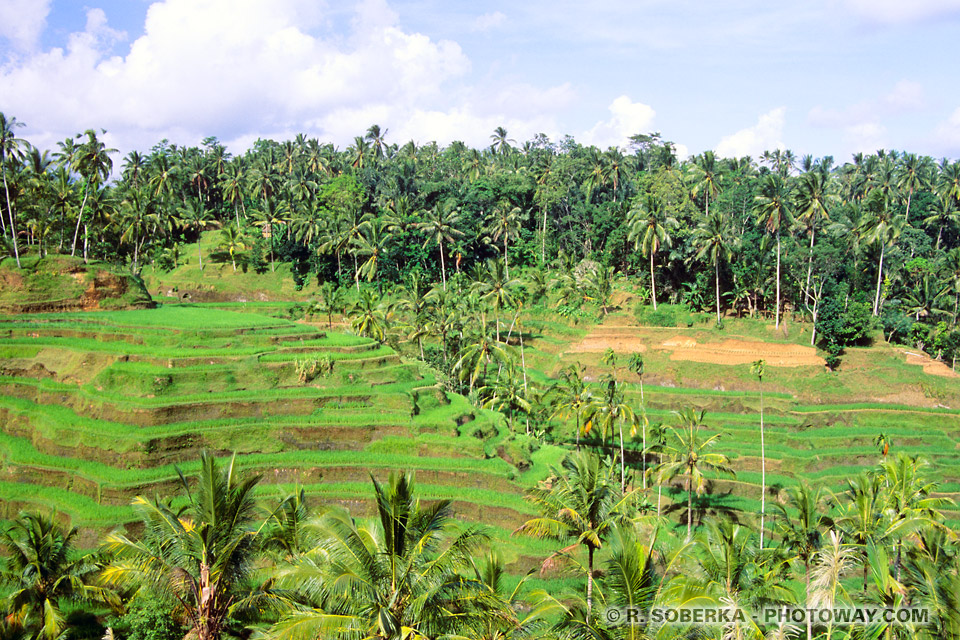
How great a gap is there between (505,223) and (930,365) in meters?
36.0

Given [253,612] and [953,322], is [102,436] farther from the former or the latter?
[953,322]

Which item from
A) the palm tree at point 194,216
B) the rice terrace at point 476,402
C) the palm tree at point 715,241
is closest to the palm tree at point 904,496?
the rice terrace at point 476,402

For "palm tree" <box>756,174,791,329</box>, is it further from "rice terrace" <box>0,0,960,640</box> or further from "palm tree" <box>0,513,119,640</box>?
"palm tree" <box>0,513,119,640</box>

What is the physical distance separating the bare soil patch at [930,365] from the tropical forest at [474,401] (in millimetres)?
223

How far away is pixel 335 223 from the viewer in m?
59.2

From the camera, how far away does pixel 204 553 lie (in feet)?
43.0

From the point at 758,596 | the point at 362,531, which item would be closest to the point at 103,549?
the point at 362,531

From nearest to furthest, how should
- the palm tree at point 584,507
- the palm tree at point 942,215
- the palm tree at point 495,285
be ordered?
the palm tree at point 584,507 < the palm tree at point 495,285 < the palm tree at point 942,215

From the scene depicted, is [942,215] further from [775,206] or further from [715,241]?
[715,241]

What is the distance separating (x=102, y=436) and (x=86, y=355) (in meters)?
6.17

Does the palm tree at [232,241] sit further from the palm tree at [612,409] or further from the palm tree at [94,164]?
the palm tree at [612,409]

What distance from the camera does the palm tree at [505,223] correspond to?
207 ft

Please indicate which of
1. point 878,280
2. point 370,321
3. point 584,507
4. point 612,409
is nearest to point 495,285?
point 370,321

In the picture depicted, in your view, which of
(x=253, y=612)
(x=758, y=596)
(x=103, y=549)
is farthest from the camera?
(x=103, y=549)
